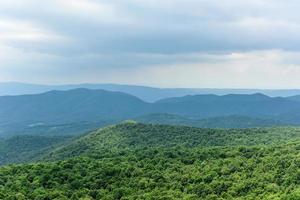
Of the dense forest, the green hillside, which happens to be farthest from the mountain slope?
the green hillside

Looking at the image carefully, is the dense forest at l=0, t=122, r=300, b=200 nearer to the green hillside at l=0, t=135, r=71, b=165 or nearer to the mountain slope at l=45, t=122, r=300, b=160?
the mountain slope at l=45, t=122, r=300, b=160

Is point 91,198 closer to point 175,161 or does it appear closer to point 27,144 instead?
point 175,161

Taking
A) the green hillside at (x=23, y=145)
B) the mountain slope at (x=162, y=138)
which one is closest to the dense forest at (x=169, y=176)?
the mountain slope at (x=162, y=138)

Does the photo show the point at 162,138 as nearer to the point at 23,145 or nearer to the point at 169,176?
the point at 169,176

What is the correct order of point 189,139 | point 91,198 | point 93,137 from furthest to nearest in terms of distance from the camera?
1. point 93,137
2. point 189,139
3. point 91,198

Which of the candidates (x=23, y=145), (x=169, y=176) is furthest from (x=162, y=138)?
(x=23, y=145)

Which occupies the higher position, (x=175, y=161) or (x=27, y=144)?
(x=175, y=161)

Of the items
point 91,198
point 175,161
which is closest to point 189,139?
point 175,161

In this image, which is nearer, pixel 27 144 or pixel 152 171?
pixel 152 171

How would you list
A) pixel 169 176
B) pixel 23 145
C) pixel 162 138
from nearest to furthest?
1. pixel 169 176
2. pixel 162 138
3. pixel 23 145

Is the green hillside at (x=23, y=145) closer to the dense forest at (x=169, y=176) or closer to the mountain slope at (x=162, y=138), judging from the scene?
the mountain slope at (x=162, y=138)

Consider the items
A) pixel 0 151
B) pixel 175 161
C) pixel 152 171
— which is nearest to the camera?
pixel 152 171
